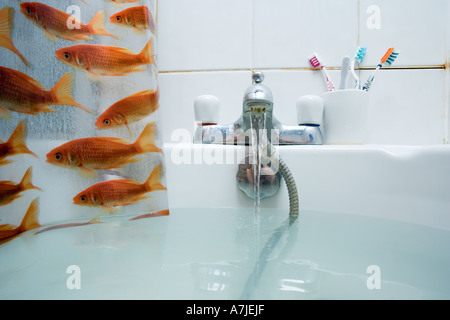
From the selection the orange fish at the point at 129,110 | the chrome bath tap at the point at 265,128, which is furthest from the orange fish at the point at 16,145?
the chrome bath tap at the point at 265,128

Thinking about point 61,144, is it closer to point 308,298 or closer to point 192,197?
point 192,197

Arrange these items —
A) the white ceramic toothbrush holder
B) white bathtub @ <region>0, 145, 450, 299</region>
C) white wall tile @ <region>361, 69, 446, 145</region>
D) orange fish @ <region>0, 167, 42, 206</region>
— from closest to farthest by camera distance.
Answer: white bathtub @ <region>0, 145, 450, 299</region>, orange fish @ <region>0, 167, 42, 206</region>, the white ceramic toothbrush holder, white wall tile @ <region>361, 69, 446, 145</region>

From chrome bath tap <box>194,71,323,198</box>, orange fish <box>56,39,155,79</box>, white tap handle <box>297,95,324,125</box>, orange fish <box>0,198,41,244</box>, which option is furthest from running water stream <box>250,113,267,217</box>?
orange fish <box>0,198,41,244</box>

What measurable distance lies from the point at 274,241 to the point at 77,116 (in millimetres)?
396

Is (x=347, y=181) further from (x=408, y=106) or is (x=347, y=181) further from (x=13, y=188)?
(x=13, y=188)

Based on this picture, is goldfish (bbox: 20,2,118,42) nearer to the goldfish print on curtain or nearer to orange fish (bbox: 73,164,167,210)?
the goldfish print on curtain

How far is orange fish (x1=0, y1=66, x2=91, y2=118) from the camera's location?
13.4 inches

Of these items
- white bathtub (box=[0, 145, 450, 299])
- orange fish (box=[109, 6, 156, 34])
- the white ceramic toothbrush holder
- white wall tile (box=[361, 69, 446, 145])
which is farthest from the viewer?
white wall tile (box=[361, 69, 446, 145])

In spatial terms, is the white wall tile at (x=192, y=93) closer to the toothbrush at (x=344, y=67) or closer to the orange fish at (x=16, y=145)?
the toothbrush at (x=344, y=67)

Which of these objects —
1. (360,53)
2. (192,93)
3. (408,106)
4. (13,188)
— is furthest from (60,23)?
(408,106)

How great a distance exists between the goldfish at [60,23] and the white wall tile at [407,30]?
0.71 m

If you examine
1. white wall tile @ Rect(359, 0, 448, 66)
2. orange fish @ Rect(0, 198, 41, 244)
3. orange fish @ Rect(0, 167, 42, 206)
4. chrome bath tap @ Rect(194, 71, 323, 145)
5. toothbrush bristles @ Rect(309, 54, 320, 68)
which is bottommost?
orange fish @ Rect(0, 198, 41, 244)

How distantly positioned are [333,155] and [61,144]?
0.52 meters

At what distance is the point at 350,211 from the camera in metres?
0.47
